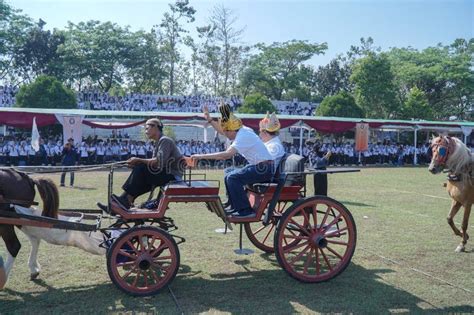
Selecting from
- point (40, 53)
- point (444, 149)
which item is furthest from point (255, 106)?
point (444, 149)

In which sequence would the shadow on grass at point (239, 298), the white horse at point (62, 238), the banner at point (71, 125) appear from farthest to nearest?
the banner at point (71, 125)
the white horse at point (62, 238)
the shadow on grass at point (239, 298)

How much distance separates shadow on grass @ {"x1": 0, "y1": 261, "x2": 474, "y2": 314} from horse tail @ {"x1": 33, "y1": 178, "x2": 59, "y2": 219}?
0.84m

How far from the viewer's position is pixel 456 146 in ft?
23.9

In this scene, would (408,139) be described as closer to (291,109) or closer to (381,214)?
(291,109)

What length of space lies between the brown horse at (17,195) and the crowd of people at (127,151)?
14.5m

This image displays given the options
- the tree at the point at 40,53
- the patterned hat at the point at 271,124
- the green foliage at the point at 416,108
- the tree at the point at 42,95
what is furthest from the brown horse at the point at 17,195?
the green foliage at the point at 416,108

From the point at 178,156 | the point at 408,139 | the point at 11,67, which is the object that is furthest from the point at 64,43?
the point at 178,156

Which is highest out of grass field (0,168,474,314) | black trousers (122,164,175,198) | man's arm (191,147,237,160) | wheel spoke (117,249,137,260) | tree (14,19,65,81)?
tree (14,19,65,81)

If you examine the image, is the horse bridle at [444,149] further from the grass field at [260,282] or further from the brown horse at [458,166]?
the grass field at [260,282]

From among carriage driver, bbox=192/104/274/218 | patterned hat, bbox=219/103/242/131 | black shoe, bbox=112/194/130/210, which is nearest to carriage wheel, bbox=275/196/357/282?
carriage driver, bbox=192/104/274/218

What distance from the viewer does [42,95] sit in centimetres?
3006

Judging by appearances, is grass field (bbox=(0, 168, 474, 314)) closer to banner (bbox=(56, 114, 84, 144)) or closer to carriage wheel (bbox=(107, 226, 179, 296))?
carriage wheel (bbox=(107, 226, 179, 296))

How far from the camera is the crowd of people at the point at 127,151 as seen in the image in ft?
77.9

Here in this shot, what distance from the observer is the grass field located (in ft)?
15.6
